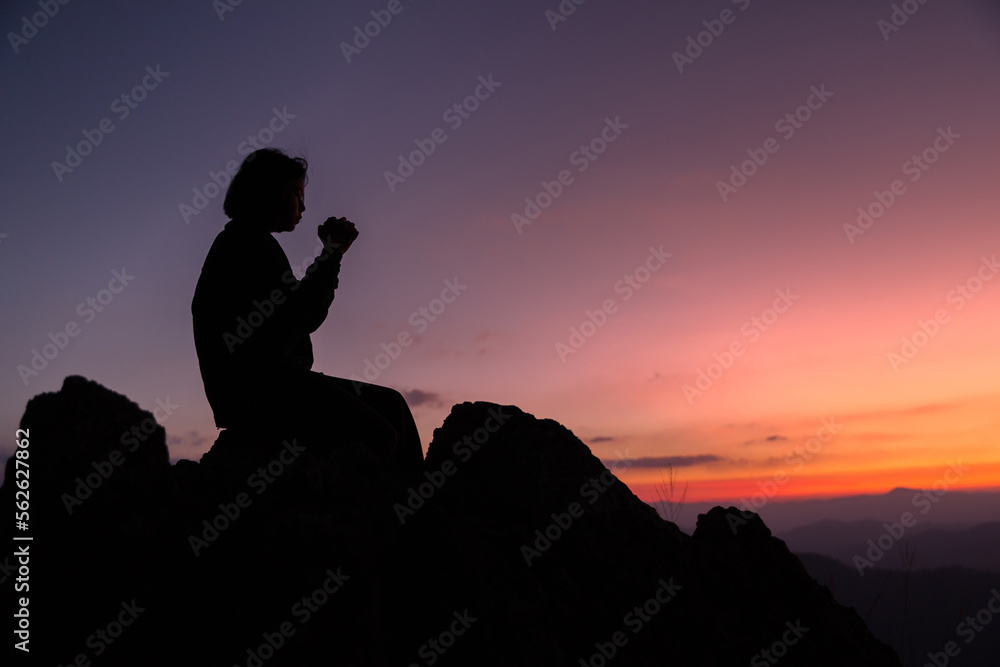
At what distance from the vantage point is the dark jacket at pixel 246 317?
3893mm

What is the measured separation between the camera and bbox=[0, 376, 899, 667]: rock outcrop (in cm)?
272

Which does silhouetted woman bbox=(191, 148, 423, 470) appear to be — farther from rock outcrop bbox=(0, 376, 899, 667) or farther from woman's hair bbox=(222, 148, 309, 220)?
rock outcrop bbox=(0, 376, 899, 667)

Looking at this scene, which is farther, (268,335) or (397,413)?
(397,413)

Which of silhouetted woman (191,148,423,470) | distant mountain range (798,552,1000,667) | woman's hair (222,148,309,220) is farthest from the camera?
distant mountain range (798,552,1000,667)

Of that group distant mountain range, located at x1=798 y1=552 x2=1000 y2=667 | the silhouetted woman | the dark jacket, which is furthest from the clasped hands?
distant mountain range, located at x1=798 y1=552 x2=1000 y2=667

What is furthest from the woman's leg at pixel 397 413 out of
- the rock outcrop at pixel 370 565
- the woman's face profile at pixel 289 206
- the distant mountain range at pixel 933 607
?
the distant mountain range at pixel 933 607

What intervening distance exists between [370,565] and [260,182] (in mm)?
2597

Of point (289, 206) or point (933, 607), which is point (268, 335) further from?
point (933, 607)

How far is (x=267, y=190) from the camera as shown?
4.23 m

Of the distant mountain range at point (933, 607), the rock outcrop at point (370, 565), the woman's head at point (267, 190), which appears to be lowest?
the rock outcrop at point (370, 565)

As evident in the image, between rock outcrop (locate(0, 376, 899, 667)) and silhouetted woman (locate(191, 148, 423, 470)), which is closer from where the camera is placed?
rock outcrop (locate(0, 376, 899, 667))

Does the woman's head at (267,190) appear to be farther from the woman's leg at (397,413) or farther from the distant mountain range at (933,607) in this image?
the distant mountain range at (933,607)

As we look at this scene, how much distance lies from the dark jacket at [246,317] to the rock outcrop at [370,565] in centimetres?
34

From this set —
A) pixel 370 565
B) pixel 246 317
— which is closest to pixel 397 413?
pixel 246 317
